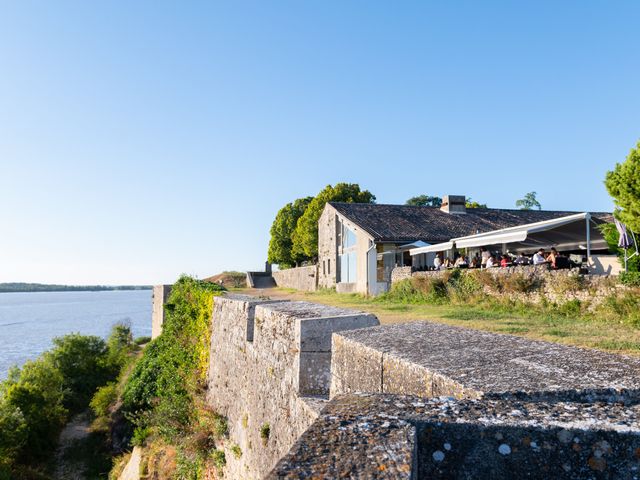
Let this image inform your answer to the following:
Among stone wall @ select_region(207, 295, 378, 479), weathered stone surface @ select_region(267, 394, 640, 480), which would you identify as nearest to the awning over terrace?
stone wall @ select_region(207, 295, 378, 479)

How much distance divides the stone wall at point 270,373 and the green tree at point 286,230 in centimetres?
Result: 4104

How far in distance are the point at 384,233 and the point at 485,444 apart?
77.2ft

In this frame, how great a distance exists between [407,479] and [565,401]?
3.59 ft

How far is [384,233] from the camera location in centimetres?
2492

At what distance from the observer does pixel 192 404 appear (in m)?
10.3

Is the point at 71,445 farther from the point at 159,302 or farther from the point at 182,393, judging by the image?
the point at 182,393

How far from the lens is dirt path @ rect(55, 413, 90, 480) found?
1933 centimetres

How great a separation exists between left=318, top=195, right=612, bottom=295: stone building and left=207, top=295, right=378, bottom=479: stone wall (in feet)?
42.8

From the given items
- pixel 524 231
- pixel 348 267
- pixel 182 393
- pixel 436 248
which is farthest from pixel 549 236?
pixel 182 393

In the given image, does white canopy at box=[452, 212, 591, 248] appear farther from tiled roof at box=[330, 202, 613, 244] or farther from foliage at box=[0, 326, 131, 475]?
foliage at box=[0, 326, 131, 475]

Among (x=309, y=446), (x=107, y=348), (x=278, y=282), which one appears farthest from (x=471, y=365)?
(x=278, y=282)

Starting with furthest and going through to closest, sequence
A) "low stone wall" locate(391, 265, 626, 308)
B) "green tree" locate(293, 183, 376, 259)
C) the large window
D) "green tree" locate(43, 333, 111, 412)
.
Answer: "green tree" locate(293, 183, 376, 259) < "green tree" locate(43, 333, 111, 412) < the large window < "low stone wall" locate(391, 265, 626, 308)

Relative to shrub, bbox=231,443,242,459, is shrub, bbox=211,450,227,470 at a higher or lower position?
lower

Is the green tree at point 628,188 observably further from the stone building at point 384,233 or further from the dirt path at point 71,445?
the dirt path at point 71,445
